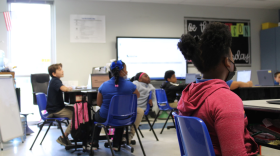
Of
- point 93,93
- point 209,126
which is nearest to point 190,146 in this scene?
point 209,126

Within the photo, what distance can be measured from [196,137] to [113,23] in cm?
528

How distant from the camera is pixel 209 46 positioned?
0.90 meters

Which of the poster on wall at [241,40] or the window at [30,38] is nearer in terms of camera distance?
the window at [30,38]

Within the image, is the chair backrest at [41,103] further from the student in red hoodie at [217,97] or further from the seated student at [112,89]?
the student in red hoodie at [217,97]

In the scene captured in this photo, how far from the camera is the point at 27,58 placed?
222 inches

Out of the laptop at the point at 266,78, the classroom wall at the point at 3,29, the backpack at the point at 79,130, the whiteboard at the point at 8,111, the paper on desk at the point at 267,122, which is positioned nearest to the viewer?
the paper on desk at the point at 267,122

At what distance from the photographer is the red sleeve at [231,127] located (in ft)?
2.42

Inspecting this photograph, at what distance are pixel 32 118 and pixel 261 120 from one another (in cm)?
504

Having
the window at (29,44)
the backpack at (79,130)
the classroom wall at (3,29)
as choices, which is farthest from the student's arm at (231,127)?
the classroom wall at (3,29)

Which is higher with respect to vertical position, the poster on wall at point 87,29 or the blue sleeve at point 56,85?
the poster on wall at point 87,29

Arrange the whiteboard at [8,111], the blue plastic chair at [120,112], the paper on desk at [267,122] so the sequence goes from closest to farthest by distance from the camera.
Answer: the paper on desk at [267,122] → the whiteboard at [8,111] → the blue plastic chair at [120,112]

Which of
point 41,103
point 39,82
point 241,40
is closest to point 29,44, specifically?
point 39,82

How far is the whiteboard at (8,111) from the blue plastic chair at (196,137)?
1695 mm

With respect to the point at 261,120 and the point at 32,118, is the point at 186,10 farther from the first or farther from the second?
the point at 261,120
